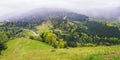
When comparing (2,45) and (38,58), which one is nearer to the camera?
(38,58)

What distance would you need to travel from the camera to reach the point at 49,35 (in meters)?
171

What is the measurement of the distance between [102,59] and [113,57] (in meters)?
1.68

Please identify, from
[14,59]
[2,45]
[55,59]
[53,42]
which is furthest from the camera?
[53,42]

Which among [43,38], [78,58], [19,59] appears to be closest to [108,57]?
[78,58]

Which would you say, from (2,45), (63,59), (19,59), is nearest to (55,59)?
(63,59)

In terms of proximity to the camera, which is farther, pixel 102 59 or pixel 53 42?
pixel 53 42

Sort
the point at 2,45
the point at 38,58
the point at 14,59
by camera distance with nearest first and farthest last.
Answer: the point at 38,58 < the point at 14,59 < the point at 2,45

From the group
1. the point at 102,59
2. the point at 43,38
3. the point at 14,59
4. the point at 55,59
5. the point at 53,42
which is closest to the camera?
the point at 102,59

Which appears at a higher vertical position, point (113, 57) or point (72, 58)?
point (113, 57)

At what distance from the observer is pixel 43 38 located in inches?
6860

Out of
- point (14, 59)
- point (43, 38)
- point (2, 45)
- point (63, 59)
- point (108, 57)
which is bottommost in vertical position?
point (43, 38)

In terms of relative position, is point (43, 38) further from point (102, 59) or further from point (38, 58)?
point (102, 59)

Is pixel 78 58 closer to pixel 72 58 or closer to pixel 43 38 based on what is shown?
pixel 72 58

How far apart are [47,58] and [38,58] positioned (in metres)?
2.12
